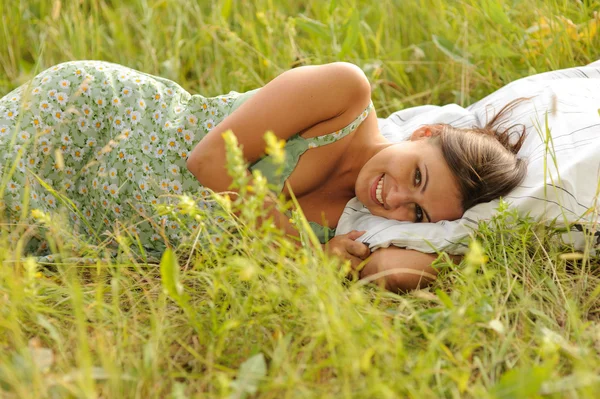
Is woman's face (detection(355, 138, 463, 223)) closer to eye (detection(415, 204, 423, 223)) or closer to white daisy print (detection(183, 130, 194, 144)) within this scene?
eye (detection(415, 204, 423, 223))

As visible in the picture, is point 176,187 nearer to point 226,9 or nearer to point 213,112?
point 213,112

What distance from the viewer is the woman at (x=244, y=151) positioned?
5.82ft

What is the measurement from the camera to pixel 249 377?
1128 mm

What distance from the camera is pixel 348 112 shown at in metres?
1.87

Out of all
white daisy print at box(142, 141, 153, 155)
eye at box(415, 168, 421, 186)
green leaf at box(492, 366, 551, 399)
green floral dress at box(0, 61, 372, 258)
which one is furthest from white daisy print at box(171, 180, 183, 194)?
green leaf at box(492, 366, 551, 399)

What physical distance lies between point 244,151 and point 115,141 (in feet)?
1.49

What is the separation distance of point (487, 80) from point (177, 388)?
1994 millimetres

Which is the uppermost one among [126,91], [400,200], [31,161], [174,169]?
[126,91]

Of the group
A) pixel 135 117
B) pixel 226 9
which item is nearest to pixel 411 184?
pixel 135 117

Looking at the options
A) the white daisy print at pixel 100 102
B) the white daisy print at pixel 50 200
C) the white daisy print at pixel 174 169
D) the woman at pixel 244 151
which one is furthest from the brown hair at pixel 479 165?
the white daisy print at pixel 50 200

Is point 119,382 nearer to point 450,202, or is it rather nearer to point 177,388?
point 177,388

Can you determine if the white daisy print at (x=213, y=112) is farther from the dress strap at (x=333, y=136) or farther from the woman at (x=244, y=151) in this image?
the dress strap at (x=333, y=136)

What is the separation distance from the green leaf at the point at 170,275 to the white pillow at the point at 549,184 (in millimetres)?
719

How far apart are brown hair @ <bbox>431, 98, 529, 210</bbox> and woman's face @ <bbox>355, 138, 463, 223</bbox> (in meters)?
0.03
